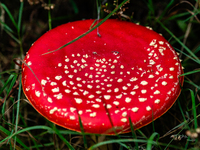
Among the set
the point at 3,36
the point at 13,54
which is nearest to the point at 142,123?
the point at 13,54

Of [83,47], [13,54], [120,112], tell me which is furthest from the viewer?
[13,54]

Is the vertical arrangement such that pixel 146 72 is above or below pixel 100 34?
below

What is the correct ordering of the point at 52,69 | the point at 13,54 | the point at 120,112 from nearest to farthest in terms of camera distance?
the point at 120,112
the point at 52,69
the point at 13,54

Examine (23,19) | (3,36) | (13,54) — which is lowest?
(13,54)

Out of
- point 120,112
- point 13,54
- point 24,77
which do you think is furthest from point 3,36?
point 120,112

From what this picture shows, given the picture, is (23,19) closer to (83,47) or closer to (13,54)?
(13,54)

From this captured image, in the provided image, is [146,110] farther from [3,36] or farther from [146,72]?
[3,36]

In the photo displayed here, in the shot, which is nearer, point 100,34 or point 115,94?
point 115,94
